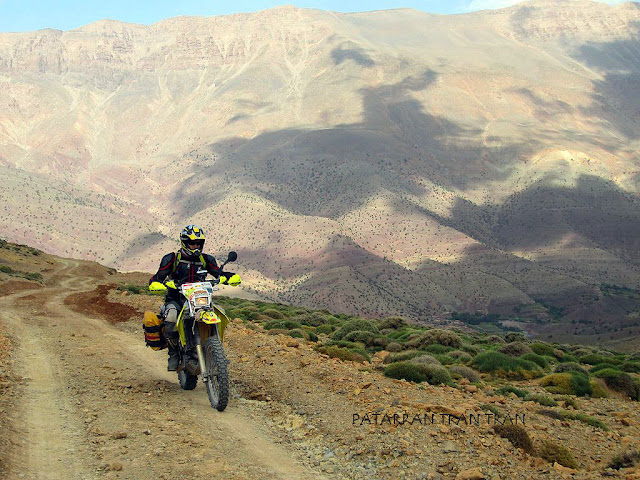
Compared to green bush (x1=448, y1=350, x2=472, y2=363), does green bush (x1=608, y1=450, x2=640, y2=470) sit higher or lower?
higher

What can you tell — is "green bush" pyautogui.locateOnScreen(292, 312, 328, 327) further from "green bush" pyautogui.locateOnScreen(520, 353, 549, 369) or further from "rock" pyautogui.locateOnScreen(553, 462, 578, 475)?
"rock" pyautogui.locateOnScreen(553, 462, 578, 475)

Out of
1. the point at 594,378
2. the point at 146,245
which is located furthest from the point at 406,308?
the point at 594,378

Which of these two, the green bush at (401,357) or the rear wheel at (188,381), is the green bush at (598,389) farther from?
the rear wheel at (188,381)

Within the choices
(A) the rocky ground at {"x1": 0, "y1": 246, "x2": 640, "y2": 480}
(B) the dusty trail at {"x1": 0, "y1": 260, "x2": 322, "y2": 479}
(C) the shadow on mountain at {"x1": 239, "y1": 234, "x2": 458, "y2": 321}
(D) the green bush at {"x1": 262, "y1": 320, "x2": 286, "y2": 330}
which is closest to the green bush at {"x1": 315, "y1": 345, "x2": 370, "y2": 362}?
(A) the rocky ground at {"x1": 0, "y1": 246, "x2": 640, "y2": 480}

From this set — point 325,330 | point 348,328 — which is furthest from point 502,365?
point 325,330

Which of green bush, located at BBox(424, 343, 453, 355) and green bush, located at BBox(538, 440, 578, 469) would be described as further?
green bush, located at BBox(424, 343, 453, 355)

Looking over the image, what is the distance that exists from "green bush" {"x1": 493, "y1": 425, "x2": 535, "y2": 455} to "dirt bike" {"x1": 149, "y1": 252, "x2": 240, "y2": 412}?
14.7ft

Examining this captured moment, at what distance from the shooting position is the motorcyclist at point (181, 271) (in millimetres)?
11766

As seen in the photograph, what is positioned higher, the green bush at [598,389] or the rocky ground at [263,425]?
the rocky ground at [263,425]

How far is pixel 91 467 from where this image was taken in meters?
8.02

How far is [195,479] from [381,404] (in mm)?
4296

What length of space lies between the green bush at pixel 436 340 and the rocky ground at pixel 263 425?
8419 mm

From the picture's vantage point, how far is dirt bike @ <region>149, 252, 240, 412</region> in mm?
10812

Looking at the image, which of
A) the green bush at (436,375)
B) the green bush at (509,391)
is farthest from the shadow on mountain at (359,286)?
the green bush at (436,375)
